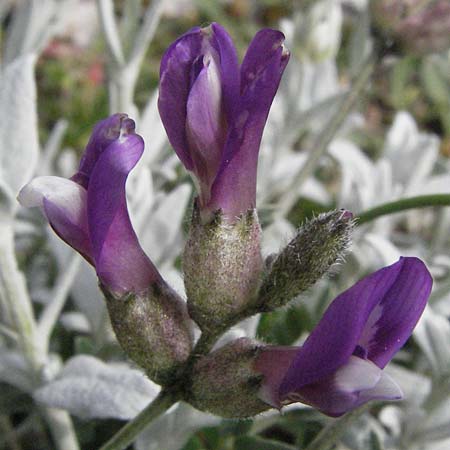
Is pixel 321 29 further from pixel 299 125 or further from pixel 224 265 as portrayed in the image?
pixel 224 265

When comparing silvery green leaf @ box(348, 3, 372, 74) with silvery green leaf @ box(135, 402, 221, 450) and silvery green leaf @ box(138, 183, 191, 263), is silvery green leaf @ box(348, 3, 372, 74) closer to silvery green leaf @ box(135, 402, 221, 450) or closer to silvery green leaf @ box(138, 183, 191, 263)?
silvery green leaf @ box(138, 183, 191, 263)

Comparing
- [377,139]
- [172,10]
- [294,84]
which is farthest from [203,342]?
[172,10]

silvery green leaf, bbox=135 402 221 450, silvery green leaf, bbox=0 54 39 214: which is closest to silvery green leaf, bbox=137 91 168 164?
silvery green leaf, bbox=0 54 39 214

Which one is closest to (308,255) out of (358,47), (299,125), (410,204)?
(410,204)

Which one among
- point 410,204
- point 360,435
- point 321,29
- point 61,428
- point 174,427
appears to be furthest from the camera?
point 321,29

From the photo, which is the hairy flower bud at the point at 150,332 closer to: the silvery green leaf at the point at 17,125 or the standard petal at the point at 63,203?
the standard petal at the point at 63,203
